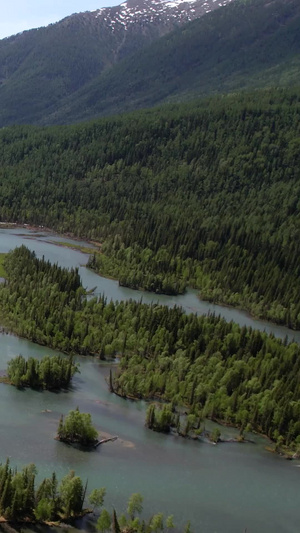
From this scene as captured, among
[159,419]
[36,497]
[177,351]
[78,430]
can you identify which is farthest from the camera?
[177,351]

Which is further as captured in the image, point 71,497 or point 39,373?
point 39,373

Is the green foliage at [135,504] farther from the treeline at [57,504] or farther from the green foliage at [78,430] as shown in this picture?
the green foliage at [78,430]

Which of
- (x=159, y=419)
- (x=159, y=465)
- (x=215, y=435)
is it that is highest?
(x=159, y=419)

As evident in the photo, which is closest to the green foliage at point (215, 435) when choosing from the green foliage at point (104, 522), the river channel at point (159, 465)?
the river channel at point (159, 465)

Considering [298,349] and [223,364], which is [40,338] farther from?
[298,349]

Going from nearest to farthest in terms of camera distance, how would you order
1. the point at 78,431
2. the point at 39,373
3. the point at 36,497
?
the point at 36,497 → the point at 78,431 → the point at 39,373

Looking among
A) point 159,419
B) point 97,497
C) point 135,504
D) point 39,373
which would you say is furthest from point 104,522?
point 39,373

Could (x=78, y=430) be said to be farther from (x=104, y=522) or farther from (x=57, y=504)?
(x=104, y=522)

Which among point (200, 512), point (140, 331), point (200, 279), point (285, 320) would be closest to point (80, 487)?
point (200, 512)
